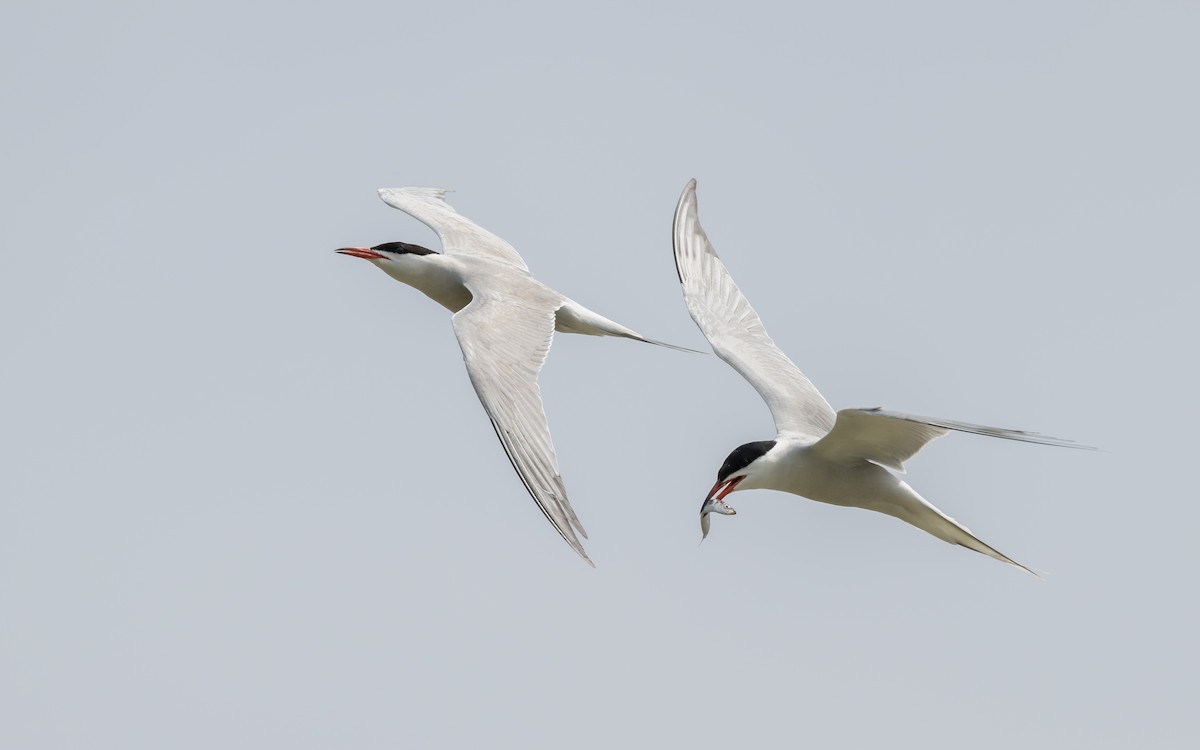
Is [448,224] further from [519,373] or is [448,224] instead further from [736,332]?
[519,373]

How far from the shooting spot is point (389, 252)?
50.4ft

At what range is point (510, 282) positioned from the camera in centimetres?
1409

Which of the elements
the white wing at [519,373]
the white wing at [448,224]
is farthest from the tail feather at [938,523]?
the white wing at [448,224]

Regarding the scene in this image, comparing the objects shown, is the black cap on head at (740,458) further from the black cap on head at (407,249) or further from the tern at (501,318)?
the black cap on head at (407,249)

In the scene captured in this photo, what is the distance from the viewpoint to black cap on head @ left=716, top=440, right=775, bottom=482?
1097cm

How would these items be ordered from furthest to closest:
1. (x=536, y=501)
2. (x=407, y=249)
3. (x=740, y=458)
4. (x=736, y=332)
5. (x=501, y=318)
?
(x=407, y=249) → (x=736, y=332) → (x=501, y=318) → (x=740, y=458) → (x=536, y=501)

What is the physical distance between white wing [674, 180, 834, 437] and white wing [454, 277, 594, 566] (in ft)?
4.04

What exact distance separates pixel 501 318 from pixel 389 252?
112 inches

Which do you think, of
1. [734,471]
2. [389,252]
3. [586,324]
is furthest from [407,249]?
[734,471]

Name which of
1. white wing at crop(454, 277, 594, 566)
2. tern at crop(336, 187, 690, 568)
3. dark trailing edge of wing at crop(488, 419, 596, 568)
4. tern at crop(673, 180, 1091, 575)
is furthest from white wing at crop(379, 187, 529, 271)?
dark trailing edge of wing at crop(488, 419, 596, 568)

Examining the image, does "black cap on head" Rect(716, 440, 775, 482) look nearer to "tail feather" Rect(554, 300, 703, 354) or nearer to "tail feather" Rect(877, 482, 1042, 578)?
"tail feather" Rect(877, 482, 1042, 578)

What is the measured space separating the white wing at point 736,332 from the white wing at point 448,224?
1.69 metres

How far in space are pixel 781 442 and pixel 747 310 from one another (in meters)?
2.80

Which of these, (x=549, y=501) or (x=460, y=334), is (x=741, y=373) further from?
(x=549, y=501)
